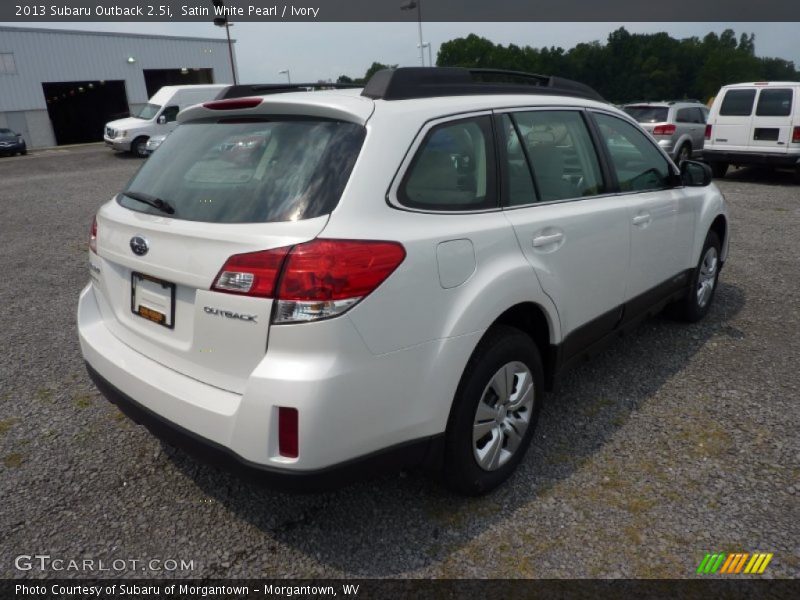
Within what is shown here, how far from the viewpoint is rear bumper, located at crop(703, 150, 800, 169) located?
37.6ft

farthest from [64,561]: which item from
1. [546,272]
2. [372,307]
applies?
[546,272]

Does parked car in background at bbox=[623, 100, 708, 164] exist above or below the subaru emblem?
below

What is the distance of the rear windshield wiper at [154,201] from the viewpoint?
236 cm

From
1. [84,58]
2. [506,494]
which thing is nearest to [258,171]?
[506,494]

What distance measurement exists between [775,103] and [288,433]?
13086 mm

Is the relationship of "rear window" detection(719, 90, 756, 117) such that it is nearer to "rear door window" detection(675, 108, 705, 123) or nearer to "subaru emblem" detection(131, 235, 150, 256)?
"rear door window" detection(675, 108, 705, 123)

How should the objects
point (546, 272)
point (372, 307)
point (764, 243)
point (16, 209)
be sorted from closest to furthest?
point (372, 307) < point (546, 272) < point (764, 243) < point (16, 209)

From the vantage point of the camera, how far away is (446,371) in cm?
221

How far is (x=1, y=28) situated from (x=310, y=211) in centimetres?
3890

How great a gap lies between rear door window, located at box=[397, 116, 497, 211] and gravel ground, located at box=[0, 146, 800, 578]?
4.29 feet

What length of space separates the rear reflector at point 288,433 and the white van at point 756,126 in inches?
500

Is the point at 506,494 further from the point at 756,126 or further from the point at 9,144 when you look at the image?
the point at 9,144

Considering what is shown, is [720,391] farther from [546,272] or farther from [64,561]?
[64,561]

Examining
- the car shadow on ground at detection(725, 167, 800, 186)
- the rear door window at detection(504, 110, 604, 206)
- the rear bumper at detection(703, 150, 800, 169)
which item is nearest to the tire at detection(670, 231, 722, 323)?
the rear door window at detection(504, 110, 604, 206)
